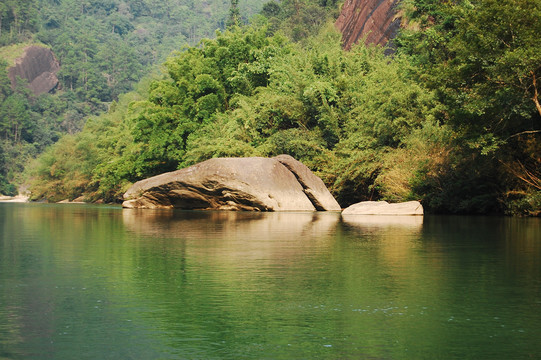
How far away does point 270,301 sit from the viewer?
263 inches

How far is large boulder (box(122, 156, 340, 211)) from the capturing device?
2859cm

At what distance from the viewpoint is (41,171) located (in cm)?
6756

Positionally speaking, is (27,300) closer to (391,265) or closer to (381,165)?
(391,265)

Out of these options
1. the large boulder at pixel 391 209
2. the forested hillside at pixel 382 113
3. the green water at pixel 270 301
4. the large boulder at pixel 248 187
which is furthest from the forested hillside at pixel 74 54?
the green water at pixel 270 301

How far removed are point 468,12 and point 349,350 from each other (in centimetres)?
1992

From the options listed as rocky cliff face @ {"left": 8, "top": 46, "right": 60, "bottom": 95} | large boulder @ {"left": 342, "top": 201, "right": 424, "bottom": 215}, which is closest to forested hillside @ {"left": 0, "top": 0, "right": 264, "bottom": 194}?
rocky cliff face @ {"left": 8, "top": 46, "right": 60, "bottom": 95}

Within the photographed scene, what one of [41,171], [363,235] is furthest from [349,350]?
[41,171]

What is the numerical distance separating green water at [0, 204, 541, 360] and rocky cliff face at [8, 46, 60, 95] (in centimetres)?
13089

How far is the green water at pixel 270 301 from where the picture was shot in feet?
16.4

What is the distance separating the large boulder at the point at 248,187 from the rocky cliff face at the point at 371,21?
24.2m

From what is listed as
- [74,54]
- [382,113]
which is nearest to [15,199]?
[382,113]

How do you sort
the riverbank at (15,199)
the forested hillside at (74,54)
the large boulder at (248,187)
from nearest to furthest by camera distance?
the large boulder at (248,187) < the riverbank at (15,199) < the forested hillside at (74,54)

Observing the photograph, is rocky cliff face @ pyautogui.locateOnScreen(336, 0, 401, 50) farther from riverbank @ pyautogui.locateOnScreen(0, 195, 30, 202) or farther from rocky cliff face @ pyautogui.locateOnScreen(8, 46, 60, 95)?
rocky cliff face @ pyautogui.locateOnScreen(8, 46, 60, 95)

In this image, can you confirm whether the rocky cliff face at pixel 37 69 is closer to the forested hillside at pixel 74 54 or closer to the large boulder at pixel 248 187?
the forested hillside at pixel 74 54
